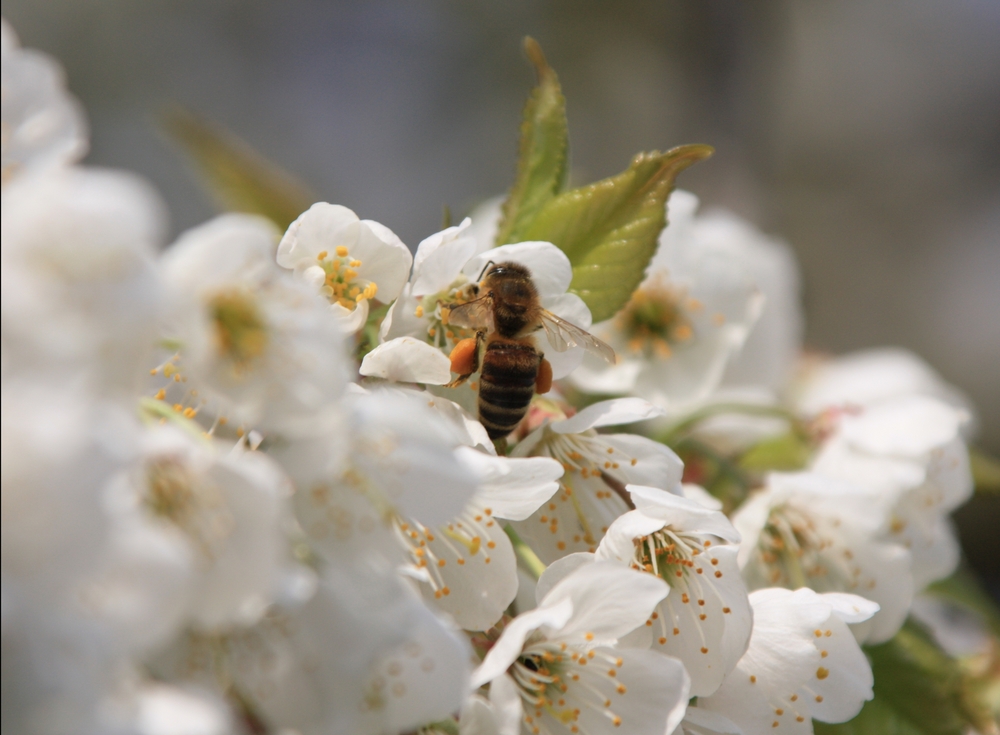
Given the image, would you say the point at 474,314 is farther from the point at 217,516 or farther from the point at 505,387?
the point at 217,516

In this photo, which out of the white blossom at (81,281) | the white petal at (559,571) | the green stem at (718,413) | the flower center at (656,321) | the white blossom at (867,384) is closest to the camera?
the white blossom at (81,281)

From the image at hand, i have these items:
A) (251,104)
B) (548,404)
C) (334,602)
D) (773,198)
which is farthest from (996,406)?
(251,104)

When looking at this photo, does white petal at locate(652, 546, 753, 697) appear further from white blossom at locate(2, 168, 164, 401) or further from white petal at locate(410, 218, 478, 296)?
white blossom at locate(2, 168, 164, 401)

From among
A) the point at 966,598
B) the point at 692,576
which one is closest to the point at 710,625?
the point at 692,576

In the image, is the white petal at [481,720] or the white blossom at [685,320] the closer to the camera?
the white petal at [481,720]

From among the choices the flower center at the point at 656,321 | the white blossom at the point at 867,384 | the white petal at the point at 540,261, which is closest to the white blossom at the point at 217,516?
→ the white petal at the point at 540,261

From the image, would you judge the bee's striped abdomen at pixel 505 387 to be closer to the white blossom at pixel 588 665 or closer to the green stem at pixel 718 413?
the white blossom at pixel 588 665


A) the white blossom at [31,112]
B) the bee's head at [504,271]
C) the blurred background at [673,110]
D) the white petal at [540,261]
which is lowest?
the blurred background at [673,110]

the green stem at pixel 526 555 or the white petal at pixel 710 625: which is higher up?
the white petal at pixel 710 625

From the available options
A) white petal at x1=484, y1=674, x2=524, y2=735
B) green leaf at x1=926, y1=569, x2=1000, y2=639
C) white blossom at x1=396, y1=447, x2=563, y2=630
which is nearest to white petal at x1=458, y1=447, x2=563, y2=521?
white blossom at x1=396, y1=447, x2=563, y2=630
